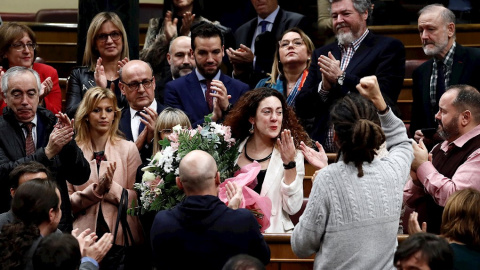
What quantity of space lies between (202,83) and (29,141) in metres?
1.31

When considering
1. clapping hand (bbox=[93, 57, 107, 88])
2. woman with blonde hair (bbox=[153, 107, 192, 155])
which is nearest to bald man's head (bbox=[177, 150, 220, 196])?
woman with blonde hair (bbox=[153, 107, 192, 155])

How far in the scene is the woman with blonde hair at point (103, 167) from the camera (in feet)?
15.9

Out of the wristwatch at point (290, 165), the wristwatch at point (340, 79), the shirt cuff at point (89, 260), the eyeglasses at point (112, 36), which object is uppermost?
the eyeglasses at point (112, 36)

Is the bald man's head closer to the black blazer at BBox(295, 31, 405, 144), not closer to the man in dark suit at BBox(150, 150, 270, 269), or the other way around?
the man in dark suit at BBox(150, 150, 270, 269)

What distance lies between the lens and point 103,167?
495 cm

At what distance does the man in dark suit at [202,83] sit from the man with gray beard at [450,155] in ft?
4.77

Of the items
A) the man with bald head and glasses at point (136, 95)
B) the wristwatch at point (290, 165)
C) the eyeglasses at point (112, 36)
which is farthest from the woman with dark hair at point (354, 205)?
the eyeglasses at point (112, 36)

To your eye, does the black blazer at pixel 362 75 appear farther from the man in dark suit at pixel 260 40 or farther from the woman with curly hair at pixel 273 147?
the man in dark suit at pixel 260 40

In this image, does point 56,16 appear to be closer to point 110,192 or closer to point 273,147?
point 110,192

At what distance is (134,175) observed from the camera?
5059 millimetres

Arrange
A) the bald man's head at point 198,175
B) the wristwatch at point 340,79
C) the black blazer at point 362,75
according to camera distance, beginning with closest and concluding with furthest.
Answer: the bald man's head at point 198,175
the wristwatch at point 340,79
the black blazer at point 362,75

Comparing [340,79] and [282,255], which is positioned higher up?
[340,79]

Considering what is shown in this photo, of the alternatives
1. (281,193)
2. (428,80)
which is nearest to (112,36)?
(281,193)

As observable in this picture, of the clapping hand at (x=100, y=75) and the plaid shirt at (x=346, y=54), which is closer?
the plaid shirt at (x=346, y=54)
